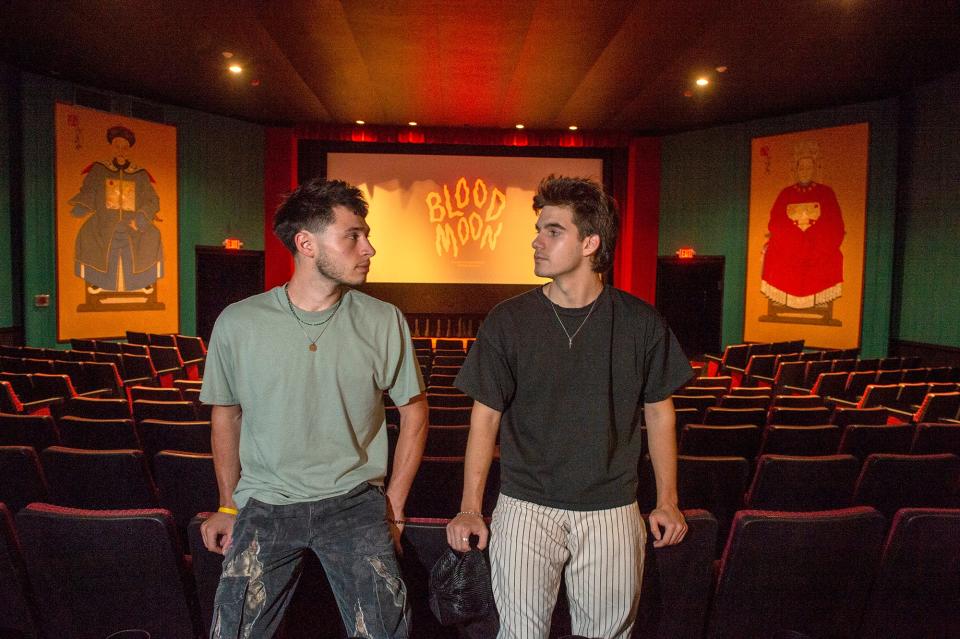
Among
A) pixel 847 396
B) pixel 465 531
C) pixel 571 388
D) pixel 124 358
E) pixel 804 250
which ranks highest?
pixel 804 250

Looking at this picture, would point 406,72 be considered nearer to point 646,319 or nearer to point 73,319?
point 73,319

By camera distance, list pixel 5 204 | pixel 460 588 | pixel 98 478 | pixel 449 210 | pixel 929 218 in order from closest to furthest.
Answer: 1. pixel 460 588
2. pixel 98 478
3. pixel 5 204
4. pixel 929 218
5. pixel 449 210

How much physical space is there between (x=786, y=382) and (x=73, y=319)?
405 inches

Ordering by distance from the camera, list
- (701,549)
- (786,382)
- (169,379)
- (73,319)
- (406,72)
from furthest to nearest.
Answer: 1. (73,319)
2. (406,72)
3. (169,379)
4. (786,382)
5. (701,549)

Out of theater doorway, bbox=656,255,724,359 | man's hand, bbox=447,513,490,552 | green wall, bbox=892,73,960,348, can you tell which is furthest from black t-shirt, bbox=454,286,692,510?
theater doorway, bbox=656,255,724,359

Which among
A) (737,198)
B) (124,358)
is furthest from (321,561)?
(737,198)

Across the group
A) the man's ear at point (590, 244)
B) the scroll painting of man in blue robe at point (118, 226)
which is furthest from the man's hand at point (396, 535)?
the scroll painting of man in blue robe at point (118, 226)

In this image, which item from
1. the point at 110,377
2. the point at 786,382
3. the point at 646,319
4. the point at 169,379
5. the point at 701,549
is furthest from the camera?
the point at 169,379

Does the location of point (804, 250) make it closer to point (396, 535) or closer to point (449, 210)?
point (449, 210)

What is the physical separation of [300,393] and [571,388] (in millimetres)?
729

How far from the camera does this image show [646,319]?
5.63ft

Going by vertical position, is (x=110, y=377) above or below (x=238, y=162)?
below

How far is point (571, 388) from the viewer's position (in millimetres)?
1646

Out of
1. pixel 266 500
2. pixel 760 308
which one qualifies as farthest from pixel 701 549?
pixel 760 308
